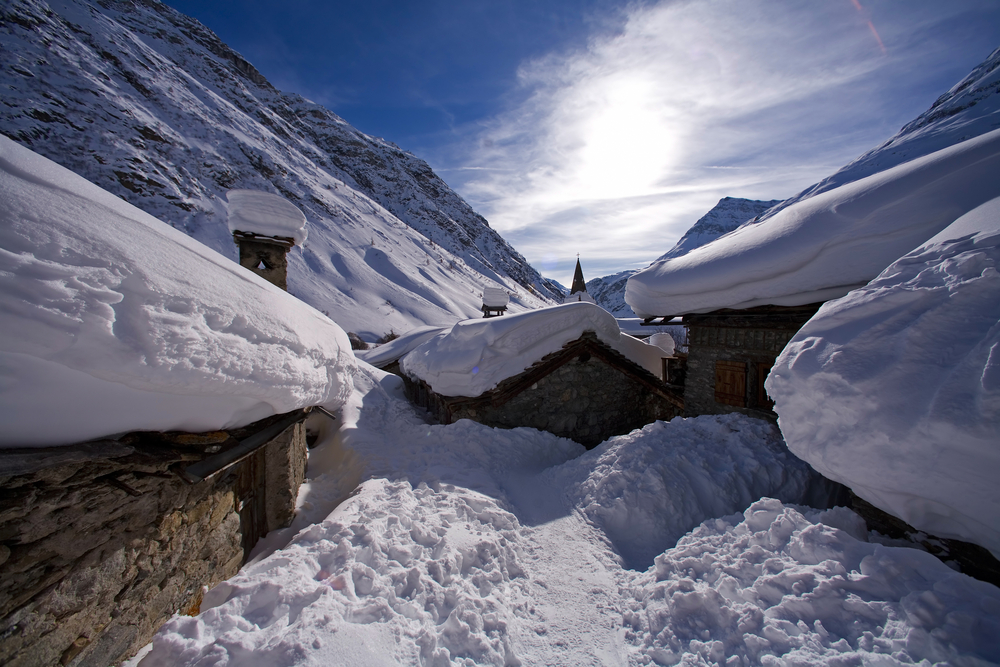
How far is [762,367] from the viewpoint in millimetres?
6984

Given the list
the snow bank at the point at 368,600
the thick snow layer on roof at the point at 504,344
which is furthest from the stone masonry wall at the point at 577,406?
the snow bank at the point at 368,600

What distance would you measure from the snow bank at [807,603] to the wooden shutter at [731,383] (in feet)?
15.4

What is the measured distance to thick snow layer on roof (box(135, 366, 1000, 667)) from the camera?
80.0 inches

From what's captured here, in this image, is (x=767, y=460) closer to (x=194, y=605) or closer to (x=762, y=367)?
(x=762, y=367)

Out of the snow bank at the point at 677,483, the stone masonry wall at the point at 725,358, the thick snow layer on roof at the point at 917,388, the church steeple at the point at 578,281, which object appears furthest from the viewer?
the church steeple at the point at 578,281

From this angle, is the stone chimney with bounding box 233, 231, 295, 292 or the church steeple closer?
the stone chimney with bounding box 233, 231, 295, 292

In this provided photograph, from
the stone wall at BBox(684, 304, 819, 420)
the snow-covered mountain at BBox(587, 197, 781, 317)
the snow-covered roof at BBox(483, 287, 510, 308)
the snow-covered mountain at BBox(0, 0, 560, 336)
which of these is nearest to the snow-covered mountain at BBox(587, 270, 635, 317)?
the snow-covered mountain at BBox(587, 197, 781, 317)

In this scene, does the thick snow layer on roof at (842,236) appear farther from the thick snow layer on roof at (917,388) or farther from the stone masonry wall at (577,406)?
the stone masonry wall at (577,406)

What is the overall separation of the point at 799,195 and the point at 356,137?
74.0 m

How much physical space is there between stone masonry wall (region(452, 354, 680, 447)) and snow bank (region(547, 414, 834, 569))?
2031 millimetres

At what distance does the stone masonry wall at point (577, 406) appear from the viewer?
709 cm

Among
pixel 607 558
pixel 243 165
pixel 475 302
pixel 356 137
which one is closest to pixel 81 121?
pixel 243 165

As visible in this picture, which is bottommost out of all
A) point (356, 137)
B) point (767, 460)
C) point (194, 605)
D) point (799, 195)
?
point (194, 605)

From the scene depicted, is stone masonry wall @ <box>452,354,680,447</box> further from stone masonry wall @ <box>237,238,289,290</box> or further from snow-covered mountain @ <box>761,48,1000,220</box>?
stone masonry wall @ <box>237,238,289,290</box>
